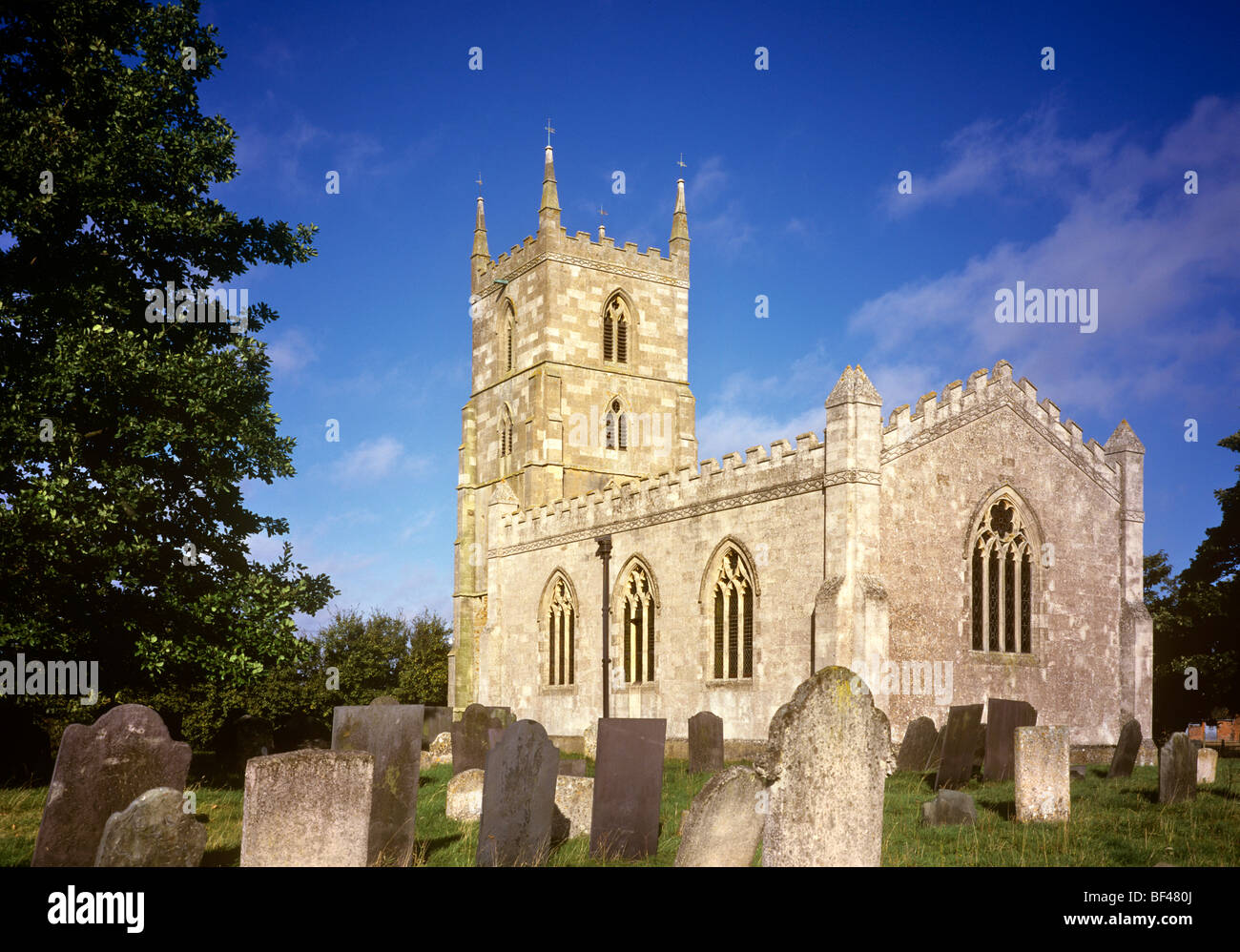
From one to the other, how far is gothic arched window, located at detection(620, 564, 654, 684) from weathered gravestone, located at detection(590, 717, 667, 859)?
16785mm

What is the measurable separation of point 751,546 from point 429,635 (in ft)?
71.1

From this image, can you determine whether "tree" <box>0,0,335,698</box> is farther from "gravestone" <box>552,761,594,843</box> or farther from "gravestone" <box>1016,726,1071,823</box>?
"gravestone" <box>1016,726,1071,823</box>

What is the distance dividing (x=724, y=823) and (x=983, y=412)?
721 inches

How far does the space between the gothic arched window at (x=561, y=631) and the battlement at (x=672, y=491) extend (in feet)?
5.62

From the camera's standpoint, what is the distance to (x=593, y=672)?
2944 centimetres

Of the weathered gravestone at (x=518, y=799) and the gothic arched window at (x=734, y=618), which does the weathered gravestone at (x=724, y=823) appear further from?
the gothic arched window at (x=734, y=618)

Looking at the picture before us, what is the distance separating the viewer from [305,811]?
7207 millimetres

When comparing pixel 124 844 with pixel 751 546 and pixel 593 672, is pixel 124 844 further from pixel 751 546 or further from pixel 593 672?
pixel 593 672

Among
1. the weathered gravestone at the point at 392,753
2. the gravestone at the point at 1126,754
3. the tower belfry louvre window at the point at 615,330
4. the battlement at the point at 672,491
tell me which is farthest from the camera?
the tower belfry louvre window at the point at 615,330

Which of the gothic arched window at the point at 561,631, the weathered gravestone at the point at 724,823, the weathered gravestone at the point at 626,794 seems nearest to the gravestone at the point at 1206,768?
the weathered gravestone at the point at 626,794

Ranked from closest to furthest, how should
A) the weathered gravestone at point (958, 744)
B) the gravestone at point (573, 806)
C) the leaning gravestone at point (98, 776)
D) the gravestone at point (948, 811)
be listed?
the leaning gravestone at point (98, 776) → the gravestone at point (573, 806) → the gravestone at point (948, 811) → the weathered gravestone at point (958, 744)

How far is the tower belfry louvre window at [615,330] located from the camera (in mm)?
39594
